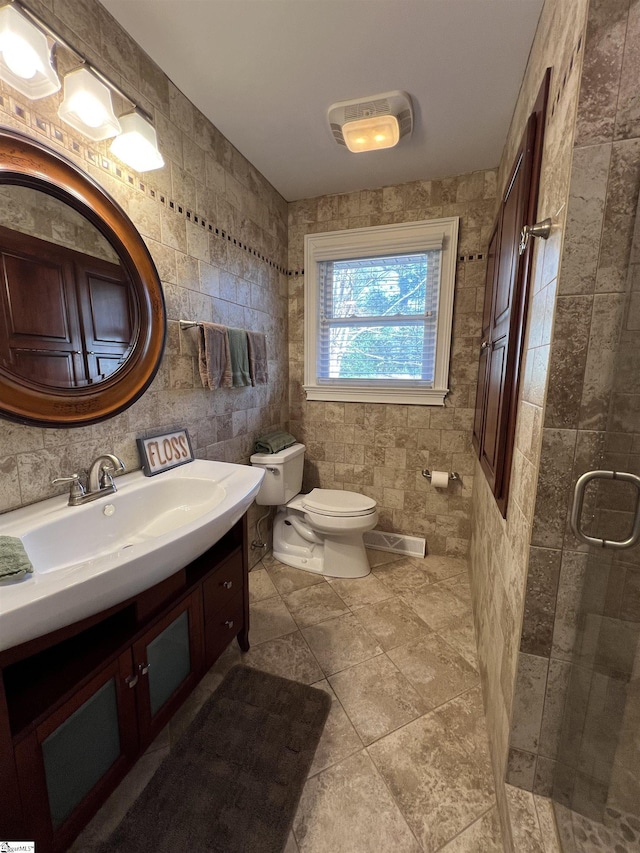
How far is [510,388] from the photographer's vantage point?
3.93 ft

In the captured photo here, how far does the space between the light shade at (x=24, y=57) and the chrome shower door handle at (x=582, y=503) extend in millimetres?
1729

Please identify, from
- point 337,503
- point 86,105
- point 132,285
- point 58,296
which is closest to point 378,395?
point 337,503

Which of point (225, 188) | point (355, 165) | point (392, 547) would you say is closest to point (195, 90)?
point (225, 188)

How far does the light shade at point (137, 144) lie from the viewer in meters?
1.23

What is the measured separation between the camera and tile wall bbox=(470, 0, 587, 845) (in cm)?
85

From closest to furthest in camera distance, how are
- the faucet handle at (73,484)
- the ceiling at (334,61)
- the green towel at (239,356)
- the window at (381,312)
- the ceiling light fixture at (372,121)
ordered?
the faucet handle at (73,484) → the ceiling at (334,61) → the ceiling light fixture at (372,121) → the green towel at (239,356) → the window at (381,312)

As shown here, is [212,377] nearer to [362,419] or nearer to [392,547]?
[362,419]

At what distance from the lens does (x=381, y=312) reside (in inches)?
95.7

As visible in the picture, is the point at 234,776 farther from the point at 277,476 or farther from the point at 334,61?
the point at 334,61

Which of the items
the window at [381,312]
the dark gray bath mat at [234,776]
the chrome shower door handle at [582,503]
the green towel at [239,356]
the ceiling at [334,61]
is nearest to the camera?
the chrome shower door handle at [582,503]

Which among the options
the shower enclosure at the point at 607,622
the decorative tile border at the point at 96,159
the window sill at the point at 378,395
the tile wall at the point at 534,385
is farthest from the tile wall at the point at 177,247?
the shower enclosure at the point at 607,622

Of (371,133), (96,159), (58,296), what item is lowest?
(58,296)

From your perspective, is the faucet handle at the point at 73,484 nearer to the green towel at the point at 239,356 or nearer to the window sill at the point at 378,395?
the green towel at the point at 239,356

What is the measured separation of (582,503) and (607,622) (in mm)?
362
